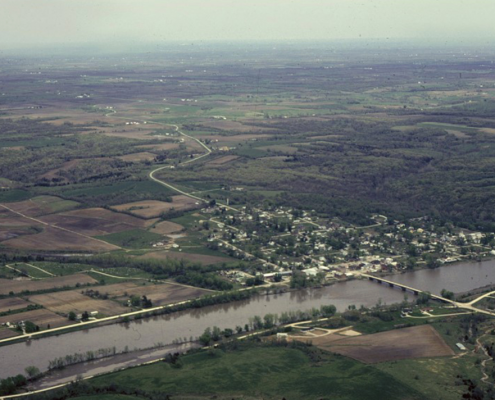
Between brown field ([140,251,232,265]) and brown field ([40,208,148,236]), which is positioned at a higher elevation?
brown field ([40,208,148,236])

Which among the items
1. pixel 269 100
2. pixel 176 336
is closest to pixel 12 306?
pixel 176 336

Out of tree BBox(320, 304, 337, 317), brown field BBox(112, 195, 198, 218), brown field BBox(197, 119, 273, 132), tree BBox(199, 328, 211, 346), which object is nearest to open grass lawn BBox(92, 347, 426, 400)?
tree BBox(199, 328, 211, 346)

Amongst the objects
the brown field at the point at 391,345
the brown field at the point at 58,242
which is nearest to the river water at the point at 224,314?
the brown field at the point at 391,345

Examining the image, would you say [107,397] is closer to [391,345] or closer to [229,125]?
[391,345]

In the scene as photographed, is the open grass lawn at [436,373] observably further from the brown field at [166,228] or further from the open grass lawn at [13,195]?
the open grass lawn at [13,195]

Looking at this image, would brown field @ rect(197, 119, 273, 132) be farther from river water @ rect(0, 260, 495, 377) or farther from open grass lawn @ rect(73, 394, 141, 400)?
open grass lawn @ rect(73, 394, 141, 400)
